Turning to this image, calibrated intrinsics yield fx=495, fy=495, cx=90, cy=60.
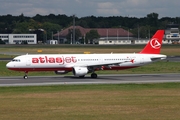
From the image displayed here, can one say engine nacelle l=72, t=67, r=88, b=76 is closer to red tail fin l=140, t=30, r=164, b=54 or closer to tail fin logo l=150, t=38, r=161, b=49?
red tail fin l=140, t=30, r=164, b=54

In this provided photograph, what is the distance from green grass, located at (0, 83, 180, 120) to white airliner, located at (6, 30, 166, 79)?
35.9 ft

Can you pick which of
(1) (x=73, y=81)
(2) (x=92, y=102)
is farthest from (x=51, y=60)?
(2) (x=92, y=102)

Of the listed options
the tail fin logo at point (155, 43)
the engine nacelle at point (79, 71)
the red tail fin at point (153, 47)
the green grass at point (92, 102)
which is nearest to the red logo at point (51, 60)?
the engine nacelle at point (79, 71)

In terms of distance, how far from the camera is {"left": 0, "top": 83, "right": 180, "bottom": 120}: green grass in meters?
28.2

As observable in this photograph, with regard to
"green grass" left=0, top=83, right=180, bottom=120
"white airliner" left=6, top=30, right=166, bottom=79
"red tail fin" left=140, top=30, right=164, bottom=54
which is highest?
"red tail fin" left=140, top=30, right=164, bottom=54

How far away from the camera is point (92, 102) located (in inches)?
1321

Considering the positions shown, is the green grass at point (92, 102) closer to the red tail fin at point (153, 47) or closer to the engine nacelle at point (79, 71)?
the engine nacelle at point (79, 71)

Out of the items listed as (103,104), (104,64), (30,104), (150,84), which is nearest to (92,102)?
(103,104)

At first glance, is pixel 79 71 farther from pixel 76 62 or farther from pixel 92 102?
pixel 92 102

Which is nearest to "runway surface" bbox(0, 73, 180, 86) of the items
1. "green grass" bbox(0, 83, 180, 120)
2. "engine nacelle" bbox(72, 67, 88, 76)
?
"engine nacelle" bbox(72, 67, 88, 76)

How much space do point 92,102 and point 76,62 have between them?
899 inches

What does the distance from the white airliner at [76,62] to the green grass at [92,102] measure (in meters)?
10.9

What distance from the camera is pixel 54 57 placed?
55562 millimetres

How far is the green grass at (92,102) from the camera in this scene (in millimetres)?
28172
